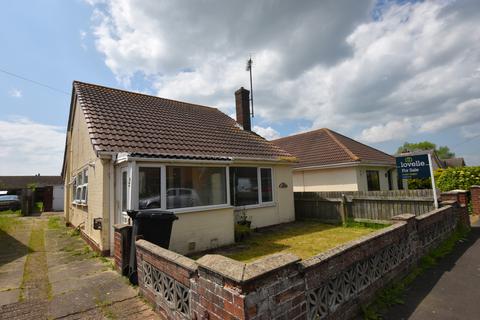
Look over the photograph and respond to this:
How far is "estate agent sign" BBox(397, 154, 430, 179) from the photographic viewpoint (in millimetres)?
9031

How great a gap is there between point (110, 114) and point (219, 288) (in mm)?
8768

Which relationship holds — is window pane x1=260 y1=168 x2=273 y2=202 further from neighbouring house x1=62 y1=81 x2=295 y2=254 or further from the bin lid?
the bin lid

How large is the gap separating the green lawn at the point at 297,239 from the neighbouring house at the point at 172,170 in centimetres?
64

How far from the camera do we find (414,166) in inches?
364

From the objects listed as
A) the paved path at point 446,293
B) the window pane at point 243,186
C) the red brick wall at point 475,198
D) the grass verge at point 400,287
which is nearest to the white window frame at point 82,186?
the window pane at point 243,186

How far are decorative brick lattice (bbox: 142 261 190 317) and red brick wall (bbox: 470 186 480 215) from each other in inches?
576

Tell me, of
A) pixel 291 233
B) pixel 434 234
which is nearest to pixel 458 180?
pixel 434 234

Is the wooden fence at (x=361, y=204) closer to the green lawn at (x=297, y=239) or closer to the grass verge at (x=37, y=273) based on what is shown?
the green lawn at (x=297, y=239)

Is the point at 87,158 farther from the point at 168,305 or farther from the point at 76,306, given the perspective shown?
the point at 168,305

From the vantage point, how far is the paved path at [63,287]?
412cm

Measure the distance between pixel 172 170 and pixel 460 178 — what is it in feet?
47.9

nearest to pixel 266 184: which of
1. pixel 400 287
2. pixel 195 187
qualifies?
pixel 195 187

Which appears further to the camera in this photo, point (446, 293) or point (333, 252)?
point (446, 293)

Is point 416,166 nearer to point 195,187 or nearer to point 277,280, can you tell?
point 195,187
